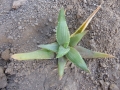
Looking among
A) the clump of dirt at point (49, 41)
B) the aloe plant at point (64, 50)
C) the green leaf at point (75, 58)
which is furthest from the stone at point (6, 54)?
the green leaf at point (75, 58)

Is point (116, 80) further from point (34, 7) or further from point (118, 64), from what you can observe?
point (34, 7)

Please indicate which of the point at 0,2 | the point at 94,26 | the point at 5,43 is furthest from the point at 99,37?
the point at 0,2

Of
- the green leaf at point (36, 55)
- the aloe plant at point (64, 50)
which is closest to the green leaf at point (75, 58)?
the aloe plant at point (64, 50)

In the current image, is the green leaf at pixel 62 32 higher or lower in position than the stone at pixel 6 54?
higher

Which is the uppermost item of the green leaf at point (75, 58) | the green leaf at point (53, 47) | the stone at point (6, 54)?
the green leaf at point (53, 47)

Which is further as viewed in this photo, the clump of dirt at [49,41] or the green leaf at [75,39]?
the clump of dirt at [49,41]

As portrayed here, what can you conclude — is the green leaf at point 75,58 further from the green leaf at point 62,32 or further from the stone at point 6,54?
the stone at point 6,54
